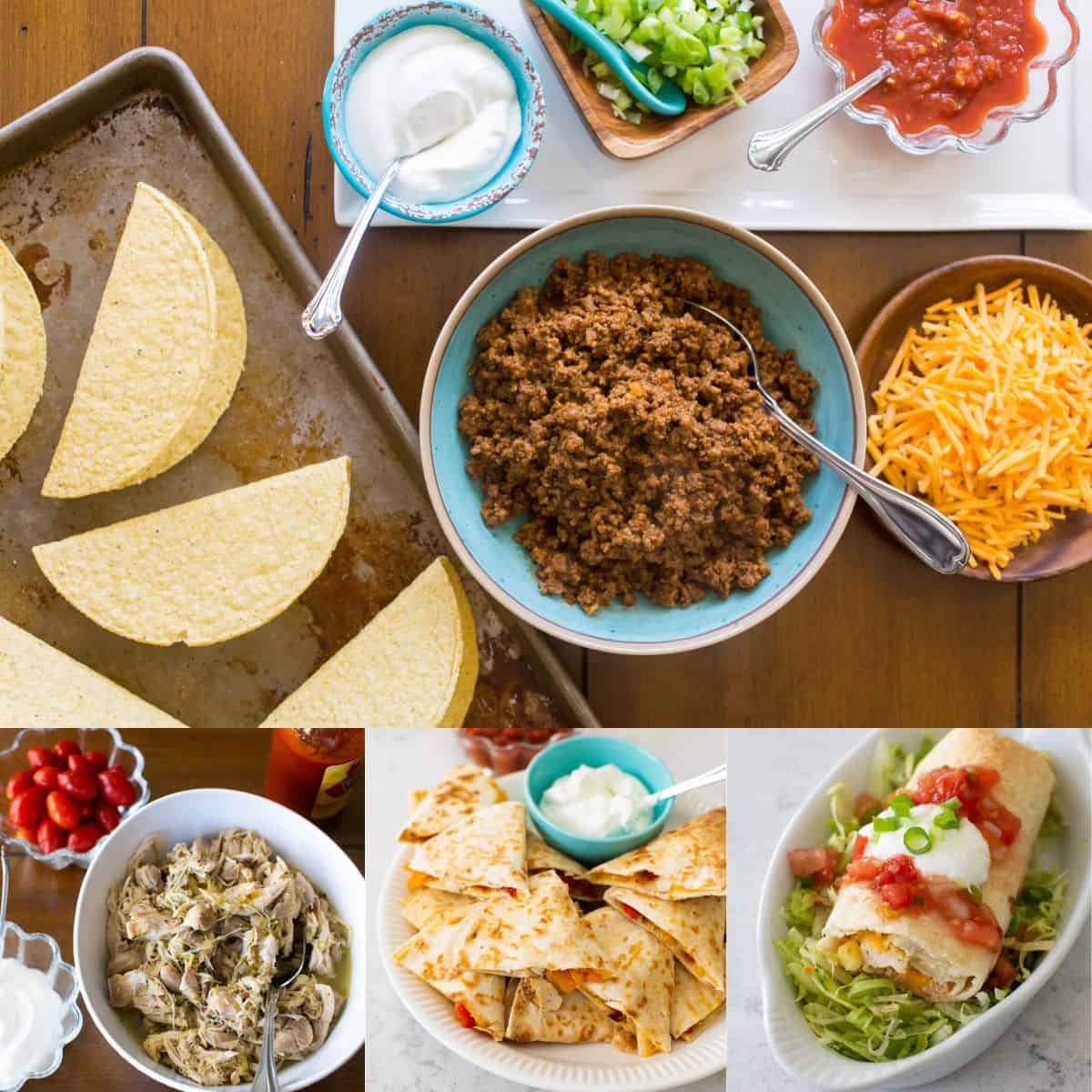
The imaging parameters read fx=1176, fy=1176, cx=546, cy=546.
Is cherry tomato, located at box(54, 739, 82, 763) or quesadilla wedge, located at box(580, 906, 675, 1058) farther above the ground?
cherry tomato, located at box(54, 739, 82, 763)

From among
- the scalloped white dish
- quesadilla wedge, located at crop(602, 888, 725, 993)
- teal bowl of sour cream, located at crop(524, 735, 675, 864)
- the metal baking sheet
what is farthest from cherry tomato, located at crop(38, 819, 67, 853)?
the scalloped white dish

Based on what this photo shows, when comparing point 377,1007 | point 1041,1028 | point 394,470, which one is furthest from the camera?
point 394,470

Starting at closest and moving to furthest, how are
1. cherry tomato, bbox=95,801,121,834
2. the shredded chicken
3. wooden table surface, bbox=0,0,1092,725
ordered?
the shredded chicken → cherry tomato, bbox=95,801,121,834 → wooden table surface, bbox=0,0,1092,725

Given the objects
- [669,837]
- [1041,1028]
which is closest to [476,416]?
[669,837]

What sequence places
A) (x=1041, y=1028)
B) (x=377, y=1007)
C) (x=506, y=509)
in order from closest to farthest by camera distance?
(x=377, y=1007) < (x=1041, y=1028) < (x=506, y=509)

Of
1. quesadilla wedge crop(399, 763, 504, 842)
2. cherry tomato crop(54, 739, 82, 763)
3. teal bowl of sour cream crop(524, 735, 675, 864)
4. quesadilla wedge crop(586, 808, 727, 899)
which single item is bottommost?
quesadilla wedge crop(586, 808, 727, 899)

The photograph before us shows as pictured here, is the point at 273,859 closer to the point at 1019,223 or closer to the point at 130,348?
the point at 130,348

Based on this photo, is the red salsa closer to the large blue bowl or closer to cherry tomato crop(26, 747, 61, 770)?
the large blue bowl

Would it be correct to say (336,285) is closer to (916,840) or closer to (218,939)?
(218,939)
